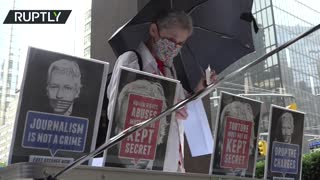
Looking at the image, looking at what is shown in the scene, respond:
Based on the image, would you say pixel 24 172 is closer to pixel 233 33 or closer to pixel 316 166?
pixel 233 33

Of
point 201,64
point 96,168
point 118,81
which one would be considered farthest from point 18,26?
point 96,168

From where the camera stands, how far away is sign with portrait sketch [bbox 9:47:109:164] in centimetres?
114

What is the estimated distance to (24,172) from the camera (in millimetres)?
905

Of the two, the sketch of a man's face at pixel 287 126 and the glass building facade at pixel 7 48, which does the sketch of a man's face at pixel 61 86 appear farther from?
the glass building facade at pixel 7 48

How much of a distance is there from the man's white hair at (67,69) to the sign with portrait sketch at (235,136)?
20.1 inches

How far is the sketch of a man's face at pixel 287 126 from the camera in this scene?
174 centimetres

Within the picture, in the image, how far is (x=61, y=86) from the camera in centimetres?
120

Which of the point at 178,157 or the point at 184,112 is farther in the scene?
the point at 184,112

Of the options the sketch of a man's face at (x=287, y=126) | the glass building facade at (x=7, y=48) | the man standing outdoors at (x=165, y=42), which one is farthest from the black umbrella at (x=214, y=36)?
the glass building facade at (x=7, y=48)

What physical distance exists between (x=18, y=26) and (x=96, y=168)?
2.64m

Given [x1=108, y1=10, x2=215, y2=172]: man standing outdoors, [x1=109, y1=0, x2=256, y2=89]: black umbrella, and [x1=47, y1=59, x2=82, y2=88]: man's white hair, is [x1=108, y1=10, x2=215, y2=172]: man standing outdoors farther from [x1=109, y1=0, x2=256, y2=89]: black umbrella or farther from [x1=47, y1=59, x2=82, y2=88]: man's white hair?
[x1=47, y1=59, x2=82, y2=88]: man's white hair

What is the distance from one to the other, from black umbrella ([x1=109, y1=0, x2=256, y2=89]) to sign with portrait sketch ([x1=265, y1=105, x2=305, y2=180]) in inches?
19.8

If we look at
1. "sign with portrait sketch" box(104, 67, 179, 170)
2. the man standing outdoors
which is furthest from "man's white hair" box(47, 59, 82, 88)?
the man standing outdoors

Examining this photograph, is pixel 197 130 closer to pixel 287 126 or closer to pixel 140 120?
pixel 287 126
